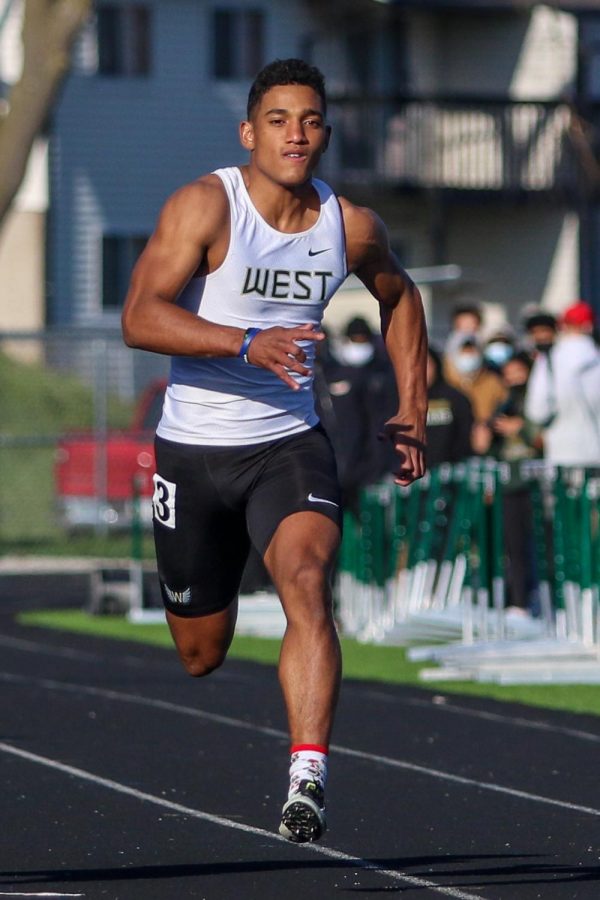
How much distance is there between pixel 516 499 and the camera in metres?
15.0

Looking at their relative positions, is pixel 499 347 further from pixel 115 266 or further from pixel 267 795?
pixel 115 266

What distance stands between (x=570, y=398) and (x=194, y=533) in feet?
26.3

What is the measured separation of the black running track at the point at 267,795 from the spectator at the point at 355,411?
3213 mm

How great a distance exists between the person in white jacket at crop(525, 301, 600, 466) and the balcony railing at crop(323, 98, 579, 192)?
20.0m

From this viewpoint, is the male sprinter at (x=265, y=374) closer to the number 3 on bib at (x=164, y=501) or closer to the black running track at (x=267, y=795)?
the number 3 on bib at (x=164, y=501)

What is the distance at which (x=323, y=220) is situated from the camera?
6.87 m

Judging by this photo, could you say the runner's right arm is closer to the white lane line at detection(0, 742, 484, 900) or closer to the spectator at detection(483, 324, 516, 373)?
the white lane line at detection(0, 742, 484, 900)

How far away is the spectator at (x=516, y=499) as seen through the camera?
49.5ft

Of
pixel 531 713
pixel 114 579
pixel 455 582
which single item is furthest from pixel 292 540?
pixel 114 579

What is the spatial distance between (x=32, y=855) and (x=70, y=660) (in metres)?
7.70

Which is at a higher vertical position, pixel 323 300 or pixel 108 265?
pixel 323 300

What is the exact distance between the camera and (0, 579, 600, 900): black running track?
22.0 feet

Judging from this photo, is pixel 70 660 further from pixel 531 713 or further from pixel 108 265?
pixel 108 265

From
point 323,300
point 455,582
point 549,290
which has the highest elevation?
point 323,300
